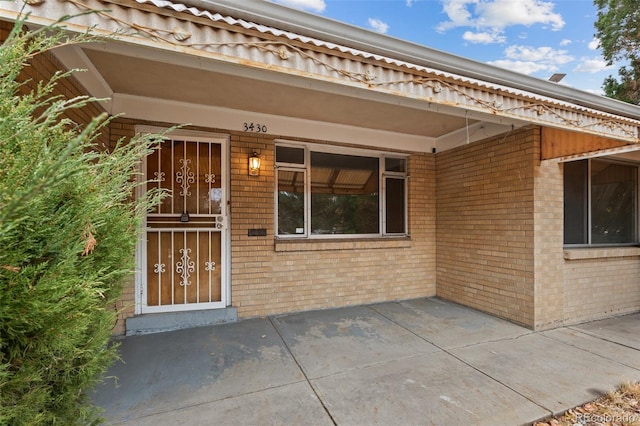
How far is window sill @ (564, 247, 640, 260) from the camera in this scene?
162 inches

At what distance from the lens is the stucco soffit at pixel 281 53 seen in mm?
1636

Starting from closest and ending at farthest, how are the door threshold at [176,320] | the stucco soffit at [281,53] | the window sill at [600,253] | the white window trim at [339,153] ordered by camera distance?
the stucco soffit at [281,53] < the door threshold at [176,320] < the window sill at [600,253] < the white window trim at [339,153]

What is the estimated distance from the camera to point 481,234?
4641 mm

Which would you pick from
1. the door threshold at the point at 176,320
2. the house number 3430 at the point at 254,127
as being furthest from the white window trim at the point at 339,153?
the door threshold at the point at 176,320

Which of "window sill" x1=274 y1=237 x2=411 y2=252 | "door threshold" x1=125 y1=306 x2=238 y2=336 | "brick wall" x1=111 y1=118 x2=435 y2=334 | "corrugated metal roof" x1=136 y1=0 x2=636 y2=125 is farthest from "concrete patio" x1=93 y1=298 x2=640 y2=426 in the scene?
"corrugated metal roof" x1=136 y1=0 x2=636 y2=125

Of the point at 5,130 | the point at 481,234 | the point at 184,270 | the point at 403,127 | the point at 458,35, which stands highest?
the point at 458,35

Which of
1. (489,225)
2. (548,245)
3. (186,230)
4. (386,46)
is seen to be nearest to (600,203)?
(548,245)

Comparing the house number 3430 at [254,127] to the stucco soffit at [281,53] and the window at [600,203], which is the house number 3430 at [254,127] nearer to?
the stucco soffit at [281,53]

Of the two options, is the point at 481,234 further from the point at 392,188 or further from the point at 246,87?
the point at 246,87

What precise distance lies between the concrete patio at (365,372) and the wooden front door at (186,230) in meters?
0.52

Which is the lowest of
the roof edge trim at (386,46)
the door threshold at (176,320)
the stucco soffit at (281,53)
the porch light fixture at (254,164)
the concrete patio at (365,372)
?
the concrete patio at (365,372)

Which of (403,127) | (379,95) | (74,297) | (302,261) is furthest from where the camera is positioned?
(403,127)

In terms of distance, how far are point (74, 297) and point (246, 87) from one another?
2.99 metres

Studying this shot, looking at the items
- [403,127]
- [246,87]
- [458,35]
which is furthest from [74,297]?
[458,35]
